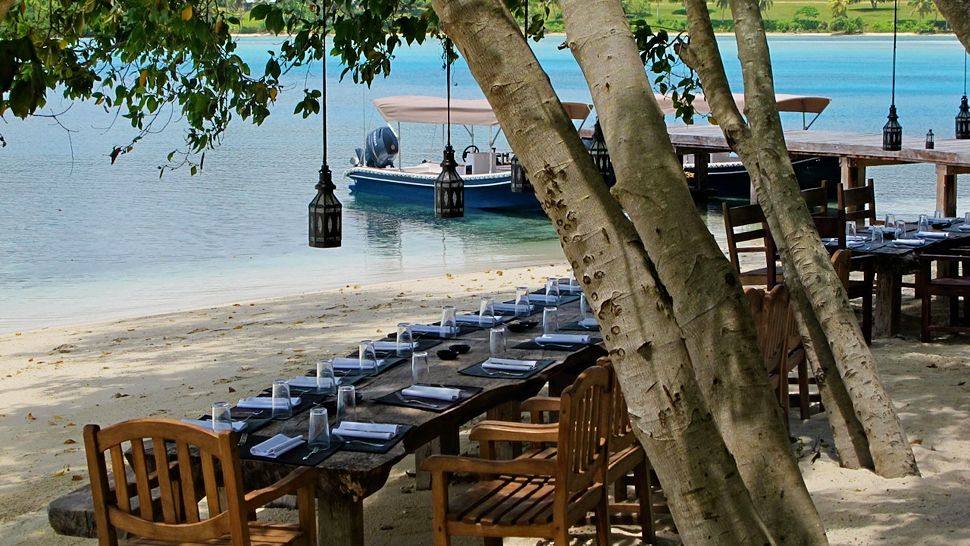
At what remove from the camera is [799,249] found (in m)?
5.40

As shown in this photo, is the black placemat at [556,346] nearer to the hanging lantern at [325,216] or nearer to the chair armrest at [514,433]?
the hanging lantern at [325,216]

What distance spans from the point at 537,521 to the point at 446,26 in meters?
2.11

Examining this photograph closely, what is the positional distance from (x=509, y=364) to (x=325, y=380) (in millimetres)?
825

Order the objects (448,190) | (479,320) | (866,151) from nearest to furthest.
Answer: (479,320)
(448,190)
(866,151)

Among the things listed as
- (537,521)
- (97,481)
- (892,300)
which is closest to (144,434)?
(97,481)

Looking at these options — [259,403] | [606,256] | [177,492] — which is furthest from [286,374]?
[606,256]

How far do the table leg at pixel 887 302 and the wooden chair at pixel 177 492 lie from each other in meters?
6.13

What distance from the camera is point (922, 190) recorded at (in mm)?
30109

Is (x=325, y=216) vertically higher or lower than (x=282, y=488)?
higher

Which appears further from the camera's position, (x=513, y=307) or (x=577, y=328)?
(x=513, y=307)

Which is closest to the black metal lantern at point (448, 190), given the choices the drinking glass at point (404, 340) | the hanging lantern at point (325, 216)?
the drinking glass at point (404, 340)

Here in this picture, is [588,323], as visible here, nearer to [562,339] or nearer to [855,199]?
[562,339]

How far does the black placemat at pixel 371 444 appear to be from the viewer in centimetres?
399

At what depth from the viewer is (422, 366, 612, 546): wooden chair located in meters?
3.93
